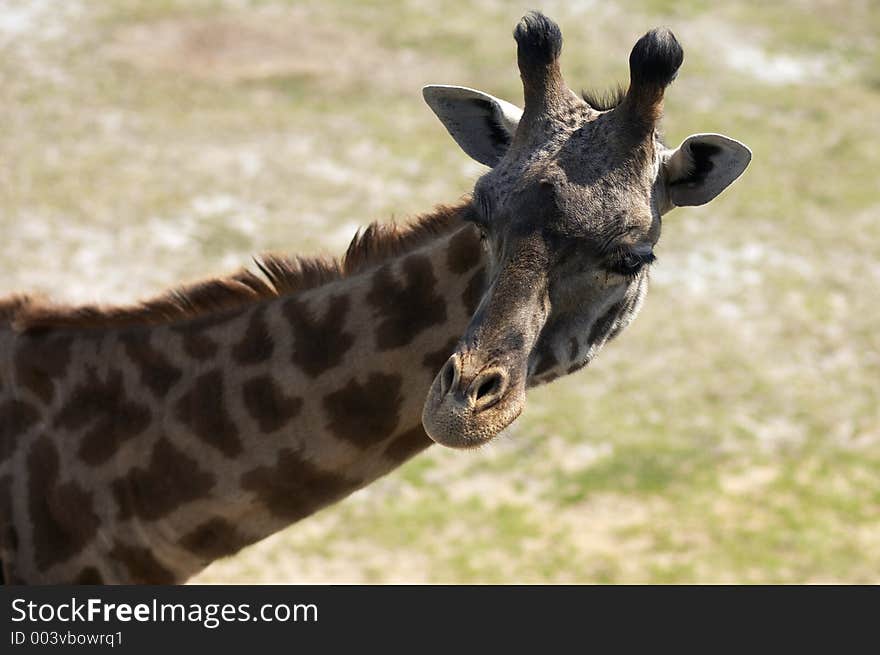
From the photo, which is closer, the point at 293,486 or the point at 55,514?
the point at 293,486

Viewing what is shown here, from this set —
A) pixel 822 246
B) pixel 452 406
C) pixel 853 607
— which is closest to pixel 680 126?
pixel 822 246

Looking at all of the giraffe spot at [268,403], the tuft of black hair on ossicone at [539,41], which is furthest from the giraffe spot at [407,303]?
the tuft of black hair on ossicone at [539,41]

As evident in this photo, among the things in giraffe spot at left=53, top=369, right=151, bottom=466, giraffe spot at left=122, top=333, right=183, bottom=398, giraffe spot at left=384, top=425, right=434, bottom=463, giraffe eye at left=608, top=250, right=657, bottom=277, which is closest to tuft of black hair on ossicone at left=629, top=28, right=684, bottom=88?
giraffe eye at left=608, top=250, right=657, bottom=277

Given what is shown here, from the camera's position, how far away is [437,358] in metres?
7.17

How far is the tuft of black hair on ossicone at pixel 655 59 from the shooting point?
664 centimetres

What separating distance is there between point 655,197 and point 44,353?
4109 mm

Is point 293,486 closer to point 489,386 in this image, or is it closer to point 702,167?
point 489,386

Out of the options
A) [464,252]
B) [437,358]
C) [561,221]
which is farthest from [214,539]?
[561,221]

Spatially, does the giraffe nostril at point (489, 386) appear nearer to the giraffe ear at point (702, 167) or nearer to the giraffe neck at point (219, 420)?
the giraffe neck at point (219, 420)

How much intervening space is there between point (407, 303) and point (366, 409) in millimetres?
704

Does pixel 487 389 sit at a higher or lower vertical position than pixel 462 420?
higher

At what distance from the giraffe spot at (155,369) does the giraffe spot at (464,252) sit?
1.97m

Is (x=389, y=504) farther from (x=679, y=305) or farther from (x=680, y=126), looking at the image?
(x=680, y=126)

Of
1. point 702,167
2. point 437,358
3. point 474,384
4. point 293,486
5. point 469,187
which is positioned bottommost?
point 474,384
